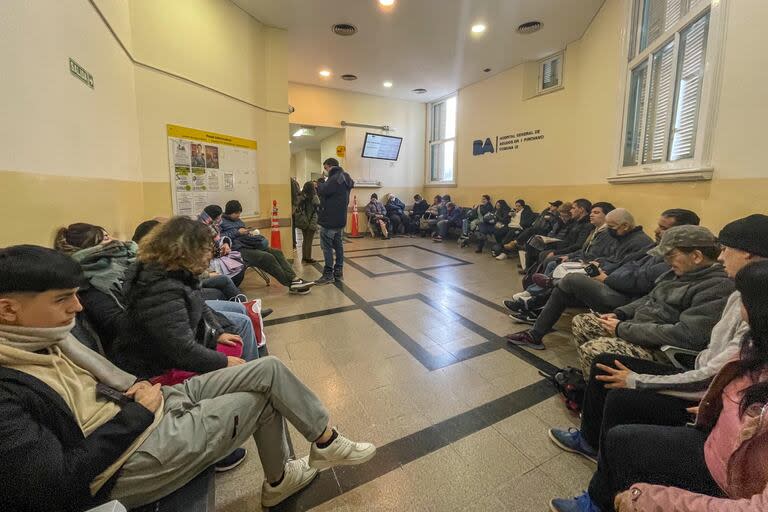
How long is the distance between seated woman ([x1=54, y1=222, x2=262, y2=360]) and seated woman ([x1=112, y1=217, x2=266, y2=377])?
11cm

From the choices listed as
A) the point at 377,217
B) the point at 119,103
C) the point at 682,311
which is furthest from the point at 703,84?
the point at 377,217

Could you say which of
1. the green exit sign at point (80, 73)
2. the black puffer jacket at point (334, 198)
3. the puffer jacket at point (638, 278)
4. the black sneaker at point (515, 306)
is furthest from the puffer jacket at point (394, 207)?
the green exit sign at point (80, 73)

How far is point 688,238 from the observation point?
163 centimetres

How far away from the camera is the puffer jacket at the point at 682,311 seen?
4.88 feet


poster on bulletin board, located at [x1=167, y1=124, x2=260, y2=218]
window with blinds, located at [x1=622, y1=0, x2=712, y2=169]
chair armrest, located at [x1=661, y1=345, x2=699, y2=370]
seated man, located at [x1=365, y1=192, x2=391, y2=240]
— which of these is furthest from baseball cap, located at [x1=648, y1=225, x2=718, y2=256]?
seated man, located at [x1=365, y1=192, x2=391, y2=240]

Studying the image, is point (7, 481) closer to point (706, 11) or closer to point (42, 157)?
point (42, 157)

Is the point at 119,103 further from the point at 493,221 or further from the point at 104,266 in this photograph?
the point at 493,221

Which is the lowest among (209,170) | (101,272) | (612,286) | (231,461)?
(231,461)

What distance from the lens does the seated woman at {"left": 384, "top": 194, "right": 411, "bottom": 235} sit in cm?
864

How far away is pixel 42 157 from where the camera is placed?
1.58 meters

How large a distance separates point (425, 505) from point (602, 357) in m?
1.04

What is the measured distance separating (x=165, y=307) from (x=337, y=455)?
90cm

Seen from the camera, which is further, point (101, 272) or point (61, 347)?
point (101, 272)

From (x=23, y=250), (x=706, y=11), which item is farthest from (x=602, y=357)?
(x=706, y=11)
